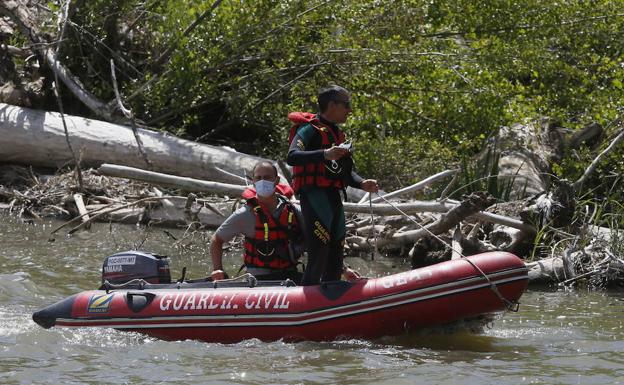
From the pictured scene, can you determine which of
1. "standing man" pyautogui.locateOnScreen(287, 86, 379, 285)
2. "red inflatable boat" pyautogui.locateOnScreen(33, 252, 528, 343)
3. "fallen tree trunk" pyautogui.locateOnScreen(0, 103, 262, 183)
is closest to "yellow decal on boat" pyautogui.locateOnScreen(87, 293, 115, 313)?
"red inflatable boat" pyautogui.locateOnScreen(33, 252, 528, 343)

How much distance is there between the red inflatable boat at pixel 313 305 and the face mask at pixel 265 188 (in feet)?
1.74

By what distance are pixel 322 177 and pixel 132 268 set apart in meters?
1.38

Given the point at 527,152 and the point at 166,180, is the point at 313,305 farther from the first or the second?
the point at 527,152

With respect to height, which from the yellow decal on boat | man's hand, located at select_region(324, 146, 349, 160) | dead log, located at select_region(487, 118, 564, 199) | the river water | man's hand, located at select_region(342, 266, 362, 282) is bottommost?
the river water

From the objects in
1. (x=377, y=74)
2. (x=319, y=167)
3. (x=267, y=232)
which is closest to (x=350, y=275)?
(x=267, y=232)

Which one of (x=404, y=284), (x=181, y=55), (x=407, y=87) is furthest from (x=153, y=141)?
(x=404, y=284)

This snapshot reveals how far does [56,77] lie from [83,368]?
6.14 m

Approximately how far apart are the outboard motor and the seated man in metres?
0.42

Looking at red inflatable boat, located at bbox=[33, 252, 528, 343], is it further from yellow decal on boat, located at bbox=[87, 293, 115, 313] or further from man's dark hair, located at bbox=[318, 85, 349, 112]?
man's dark hair, located at bbox=[318, 85, 349, 112]

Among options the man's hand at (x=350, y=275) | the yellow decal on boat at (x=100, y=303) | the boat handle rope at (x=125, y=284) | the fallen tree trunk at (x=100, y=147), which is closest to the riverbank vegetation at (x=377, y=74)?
the fallen tree trunk at (x=100, y=147)

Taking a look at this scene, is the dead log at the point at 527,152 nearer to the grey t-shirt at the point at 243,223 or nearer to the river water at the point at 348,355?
the river water at the point at 348,355

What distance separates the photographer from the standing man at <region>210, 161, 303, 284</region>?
20.6 ft

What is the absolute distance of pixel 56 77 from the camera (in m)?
10.9

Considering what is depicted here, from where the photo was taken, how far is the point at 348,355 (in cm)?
567
